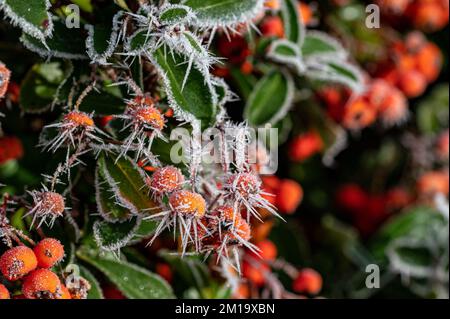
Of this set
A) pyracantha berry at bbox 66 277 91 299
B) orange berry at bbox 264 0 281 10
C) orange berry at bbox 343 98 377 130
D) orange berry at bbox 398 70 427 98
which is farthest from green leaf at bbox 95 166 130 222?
orange berry at bbox 398 70 427 98

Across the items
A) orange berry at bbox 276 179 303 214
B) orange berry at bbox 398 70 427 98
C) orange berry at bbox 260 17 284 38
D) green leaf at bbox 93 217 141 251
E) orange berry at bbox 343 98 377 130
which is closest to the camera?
green leaf at bbox 93 217 141 251

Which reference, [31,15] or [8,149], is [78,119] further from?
[8,149]

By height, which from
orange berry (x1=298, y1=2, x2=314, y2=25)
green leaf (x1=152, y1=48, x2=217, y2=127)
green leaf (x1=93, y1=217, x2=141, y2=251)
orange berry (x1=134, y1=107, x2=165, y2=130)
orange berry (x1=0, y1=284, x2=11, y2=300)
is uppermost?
orange berry (x1=298, y1=2, x2=314, y2=25)

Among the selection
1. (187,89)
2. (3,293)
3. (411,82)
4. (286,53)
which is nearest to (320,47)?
(286,53)

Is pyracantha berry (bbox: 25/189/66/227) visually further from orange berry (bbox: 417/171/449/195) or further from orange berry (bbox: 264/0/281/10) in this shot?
orange berry (bbox: 417/171/449/195)

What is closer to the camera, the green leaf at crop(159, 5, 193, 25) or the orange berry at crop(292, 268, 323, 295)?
the green leaf at crop(159, 5, 193, 25)

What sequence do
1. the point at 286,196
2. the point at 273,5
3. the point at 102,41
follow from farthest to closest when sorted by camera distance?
the point at 286,196
the point at 273,5
the point at 102,41

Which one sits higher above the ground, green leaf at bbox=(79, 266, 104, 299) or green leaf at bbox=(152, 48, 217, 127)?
green leaf at bbox=(152, 48, 217, 127)
